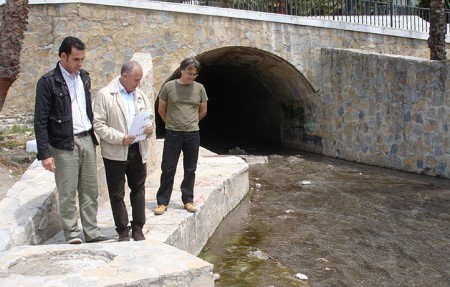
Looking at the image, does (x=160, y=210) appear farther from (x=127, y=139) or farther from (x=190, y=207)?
(x=127, y=139)

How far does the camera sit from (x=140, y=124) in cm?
523

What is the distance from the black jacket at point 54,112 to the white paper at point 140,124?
1.76 ft

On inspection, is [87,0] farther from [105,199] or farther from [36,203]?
[36,203]

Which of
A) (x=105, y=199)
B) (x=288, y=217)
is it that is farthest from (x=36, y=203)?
(x=288, y=217)

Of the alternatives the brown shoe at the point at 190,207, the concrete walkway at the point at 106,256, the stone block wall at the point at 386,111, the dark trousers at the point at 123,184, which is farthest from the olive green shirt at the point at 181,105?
the stone block wall at the point at 386,111

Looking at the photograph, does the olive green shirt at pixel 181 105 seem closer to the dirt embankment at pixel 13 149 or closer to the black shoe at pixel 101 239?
the black shoe at pixel 101 239

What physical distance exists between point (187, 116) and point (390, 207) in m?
4.15

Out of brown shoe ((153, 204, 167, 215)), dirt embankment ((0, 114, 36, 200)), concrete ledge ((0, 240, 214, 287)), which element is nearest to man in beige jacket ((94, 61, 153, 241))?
concrete ledge ((0, 240, 214, 287))

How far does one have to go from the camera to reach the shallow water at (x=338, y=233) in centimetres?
601

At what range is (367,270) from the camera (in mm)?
6125

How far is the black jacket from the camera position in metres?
4.79

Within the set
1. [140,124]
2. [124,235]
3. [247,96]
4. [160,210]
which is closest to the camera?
[140,124]

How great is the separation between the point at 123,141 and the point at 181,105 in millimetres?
1420

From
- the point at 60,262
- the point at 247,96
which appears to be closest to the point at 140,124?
the point at 60,262
